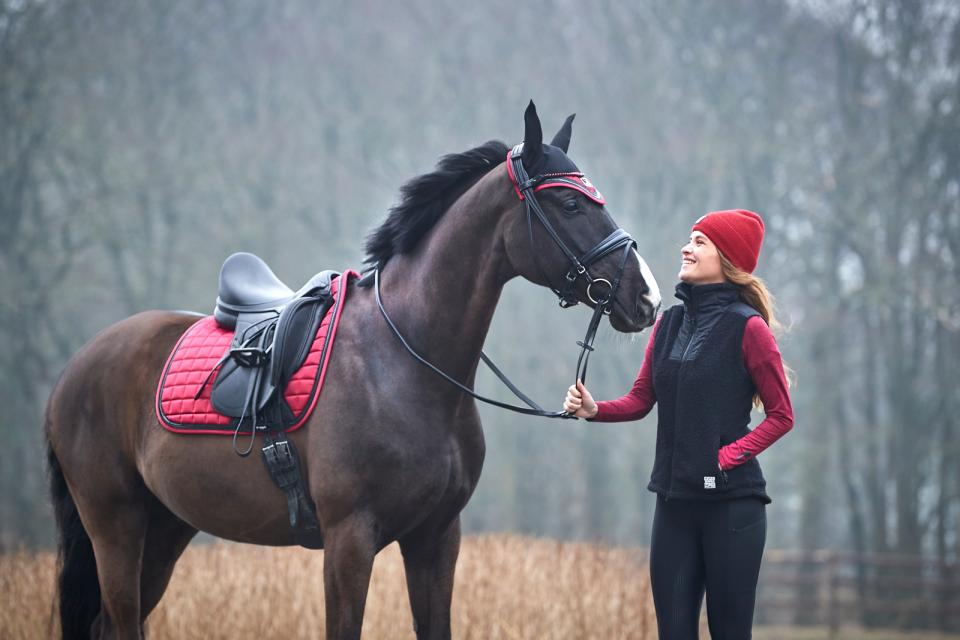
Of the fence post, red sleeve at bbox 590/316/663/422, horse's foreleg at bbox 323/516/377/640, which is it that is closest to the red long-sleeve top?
red sleeve at bbox 590/316/663/422

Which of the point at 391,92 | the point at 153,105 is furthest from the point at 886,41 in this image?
the point at 153,105

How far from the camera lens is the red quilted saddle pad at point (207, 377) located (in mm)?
3447

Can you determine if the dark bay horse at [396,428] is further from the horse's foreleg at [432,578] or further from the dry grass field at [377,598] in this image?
the dry grass field at [377,598]

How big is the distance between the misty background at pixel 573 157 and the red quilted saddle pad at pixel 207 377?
38.2 feet

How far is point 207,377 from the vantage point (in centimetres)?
377

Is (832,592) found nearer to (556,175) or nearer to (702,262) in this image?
(702,262)

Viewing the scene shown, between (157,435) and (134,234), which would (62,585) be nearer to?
(157,435)

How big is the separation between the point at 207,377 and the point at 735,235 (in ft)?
6.80

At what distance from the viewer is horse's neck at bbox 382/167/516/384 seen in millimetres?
3406

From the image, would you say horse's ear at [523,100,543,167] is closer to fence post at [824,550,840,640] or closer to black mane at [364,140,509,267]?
black mane at [364,140,509,267]

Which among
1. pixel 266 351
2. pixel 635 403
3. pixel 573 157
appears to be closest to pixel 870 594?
pixel 573 157

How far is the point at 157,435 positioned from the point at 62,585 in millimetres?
978

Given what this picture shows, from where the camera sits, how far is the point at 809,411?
645 inches

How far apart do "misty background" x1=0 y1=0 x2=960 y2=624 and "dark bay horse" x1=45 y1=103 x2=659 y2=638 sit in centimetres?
1155
